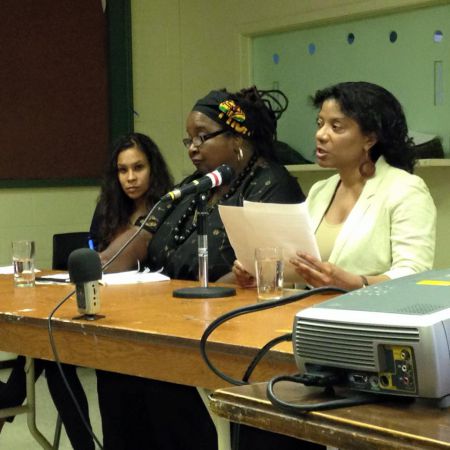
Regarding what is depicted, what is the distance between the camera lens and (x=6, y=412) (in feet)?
8.39

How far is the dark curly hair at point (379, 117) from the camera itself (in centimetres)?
250

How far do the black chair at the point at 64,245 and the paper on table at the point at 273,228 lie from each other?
5.68 feet

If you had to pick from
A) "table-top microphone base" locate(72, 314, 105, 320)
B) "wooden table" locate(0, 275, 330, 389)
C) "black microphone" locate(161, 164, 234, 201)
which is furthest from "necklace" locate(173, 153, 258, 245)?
"table-top microphone base" locate(72, 314, 105, 320)

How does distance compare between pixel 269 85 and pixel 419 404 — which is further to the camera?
pixel 269 85

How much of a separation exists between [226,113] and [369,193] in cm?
66

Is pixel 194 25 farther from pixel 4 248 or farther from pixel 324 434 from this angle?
pixel 324 434

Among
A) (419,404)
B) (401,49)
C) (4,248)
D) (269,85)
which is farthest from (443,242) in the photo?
(419,404)

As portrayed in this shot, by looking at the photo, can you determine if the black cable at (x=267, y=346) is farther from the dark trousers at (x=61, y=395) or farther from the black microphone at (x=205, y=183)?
the dark trousers at (x=61, y=395)

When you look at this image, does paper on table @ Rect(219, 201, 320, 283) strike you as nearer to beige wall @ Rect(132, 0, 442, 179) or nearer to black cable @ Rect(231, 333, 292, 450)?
black cable @ Rect(231, 333, 292, 450)

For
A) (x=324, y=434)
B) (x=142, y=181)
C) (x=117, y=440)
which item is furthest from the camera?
(x=142, y=181)

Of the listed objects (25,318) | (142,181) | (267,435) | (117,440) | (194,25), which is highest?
(194,25)

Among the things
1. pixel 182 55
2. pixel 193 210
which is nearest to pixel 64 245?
pixel 193 210

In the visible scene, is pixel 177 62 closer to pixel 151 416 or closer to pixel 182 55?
pixel 182 55

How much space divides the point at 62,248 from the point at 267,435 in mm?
2144
